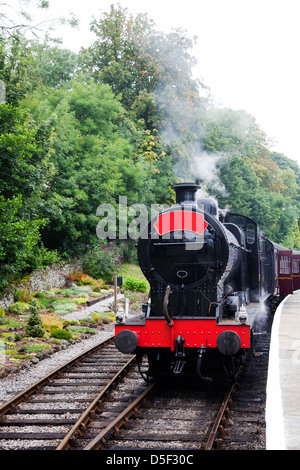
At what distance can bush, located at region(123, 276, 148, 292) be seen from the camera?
2386cm

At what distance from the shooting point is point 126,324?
25.6 ft

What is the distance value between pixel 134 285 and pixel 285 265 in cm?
728

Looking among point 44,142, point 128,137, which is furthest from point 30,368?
point 128,137

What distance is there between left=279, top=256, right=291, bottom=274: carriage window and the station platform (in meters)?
9.58

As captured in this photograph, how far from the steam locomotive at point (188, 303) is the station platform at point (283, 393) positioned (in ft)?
2.27

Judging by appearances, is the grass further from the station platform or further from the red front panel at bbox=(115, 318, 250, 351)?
the red front panel at bbox=(115, 318, 250, 351)

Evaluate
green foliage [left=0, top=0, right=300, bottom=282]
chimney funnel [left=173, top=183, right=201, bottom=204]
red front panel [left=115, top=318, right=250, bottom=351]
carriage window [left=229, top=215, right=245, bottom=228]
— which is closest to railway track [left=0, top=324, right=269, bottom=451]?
red front panel [left=115, top=318, right=250, bottom=351]

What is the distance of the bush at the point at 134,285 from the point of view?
2386cm

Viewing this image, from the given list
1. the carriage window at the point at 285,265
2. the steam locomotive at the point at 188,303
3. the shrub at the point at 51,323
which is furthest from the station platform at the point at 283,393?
the carriage window at the point at 285,265

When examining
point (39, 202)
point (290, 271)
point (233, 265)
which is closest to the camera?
point (233, 265)

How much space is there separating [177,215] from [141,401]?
117 inches

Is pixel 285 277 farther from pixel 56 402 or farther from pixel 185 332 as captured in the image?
pixel 56 402

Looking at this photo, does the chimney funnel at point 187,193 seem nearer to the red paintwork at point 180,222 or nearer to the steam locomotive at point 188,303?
the steam locomotive at point 188,303
